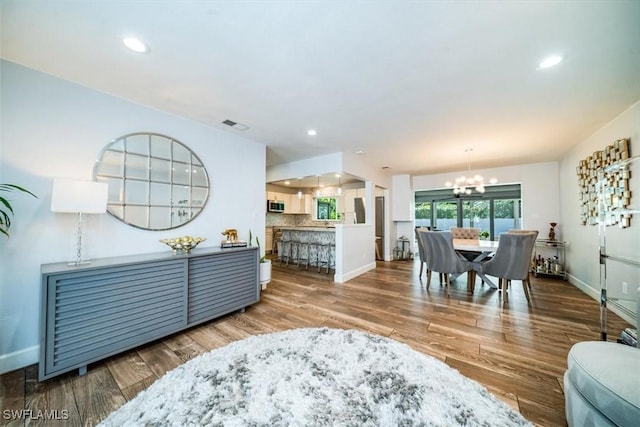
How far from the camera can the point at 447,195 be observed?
686 centimetres

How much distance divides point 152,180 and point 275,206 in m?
4.71

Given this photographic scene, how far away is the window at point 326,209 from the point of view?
7382 mm

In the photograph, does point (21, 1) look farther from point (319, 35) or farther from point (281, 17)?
point (319, 35)

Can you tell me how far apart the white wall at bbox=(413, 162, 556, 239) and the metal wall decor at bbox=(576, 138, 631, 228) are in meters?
1.40

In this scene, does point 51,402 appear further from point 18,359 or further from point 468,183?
point 468,183

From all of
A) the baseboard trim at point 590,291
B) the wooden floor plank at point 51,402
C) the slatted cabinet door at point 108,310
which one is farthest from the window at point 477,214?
the wooden floor plank at point 51,402

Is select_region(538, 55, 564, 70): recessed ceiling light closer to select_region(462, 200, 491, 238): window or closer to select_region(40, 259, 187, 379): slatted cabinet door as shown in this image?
select_region(40, 259, 187, 379): slatted cabinet door

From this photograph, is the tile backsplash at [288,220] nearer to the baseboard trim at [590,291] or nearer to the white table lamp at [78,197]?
the white table lamp at [78,197]

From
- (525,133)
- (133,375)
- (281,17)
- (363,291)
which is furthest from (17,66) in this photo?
(525,133)

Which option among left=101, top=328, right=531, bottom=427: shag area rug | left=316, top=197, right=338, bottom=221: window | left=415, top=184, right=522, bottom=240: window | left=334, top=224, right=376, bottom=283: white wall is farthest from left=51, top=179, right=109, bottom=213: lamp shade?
left=415, top=184, right=522, bottom=240: window

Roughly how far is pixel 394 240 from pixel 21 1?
709cm

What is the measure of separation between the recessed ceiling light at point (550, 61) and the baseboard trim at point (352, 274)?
3.66 m

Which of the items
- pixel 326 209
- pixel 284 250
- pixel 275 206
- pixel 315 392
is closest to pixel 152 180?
pixel 315 392

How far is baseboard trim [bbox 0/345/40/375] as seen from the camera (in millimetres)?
1703
